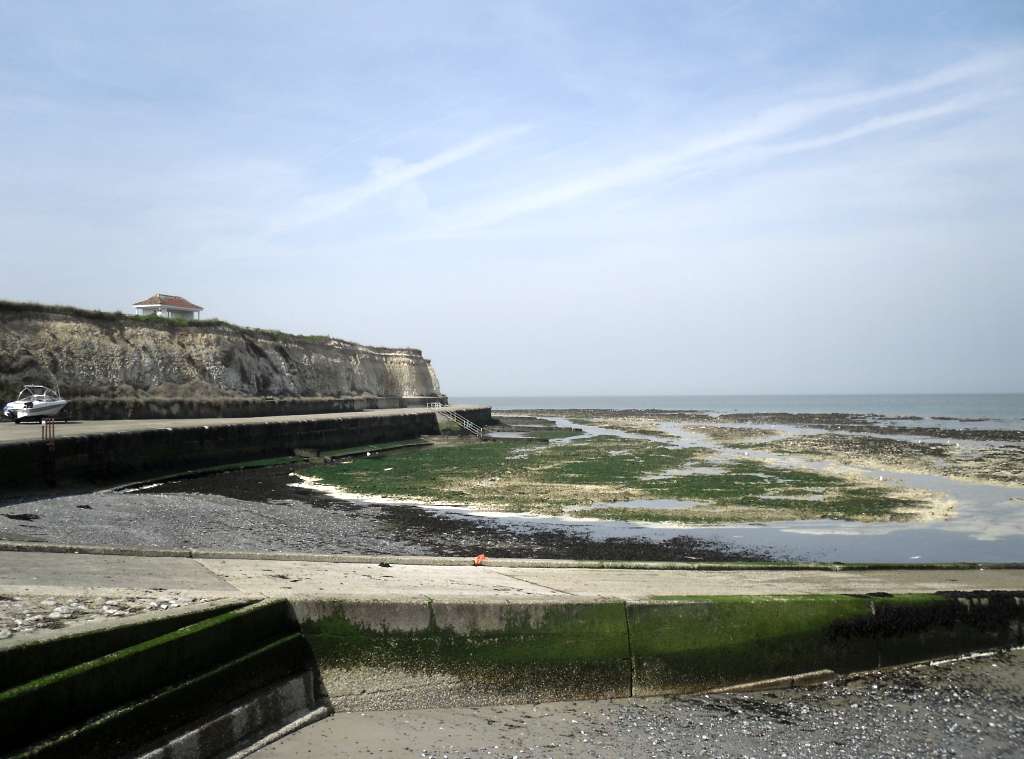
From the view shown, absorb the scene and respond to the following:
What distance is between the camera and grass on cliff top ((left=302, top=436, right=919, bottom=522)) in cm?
2012

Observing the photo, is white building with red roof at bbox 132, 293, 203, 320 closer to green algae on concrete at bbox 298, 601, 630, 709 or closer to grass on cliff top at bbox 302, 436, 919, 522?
grass on cliff top at bbox 302, 436, 919, 522

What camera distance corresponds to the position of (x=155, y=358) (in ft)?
138

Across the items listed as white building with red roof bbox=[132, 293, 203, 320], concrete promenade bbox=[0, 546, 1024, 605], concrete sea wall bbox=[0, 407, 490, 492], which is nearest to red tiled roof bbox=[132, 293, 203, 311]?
white building with red roof bbox=[132, 293, 203, 320]

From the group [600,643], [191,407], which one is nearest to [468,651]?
[600,643]

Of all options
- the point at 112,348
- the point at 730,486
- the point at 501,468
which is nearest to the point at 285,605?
the point at 730,486

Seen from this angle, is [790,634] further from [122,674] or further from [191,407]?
[191,407]

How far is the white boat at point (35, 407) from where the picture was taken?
2725 centimetres

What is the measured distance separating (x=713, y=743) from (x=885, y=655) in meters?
2.72

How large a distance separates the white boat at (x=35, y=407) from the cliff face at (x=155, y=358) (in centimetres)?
446

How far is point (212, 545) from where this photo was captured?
1329cm

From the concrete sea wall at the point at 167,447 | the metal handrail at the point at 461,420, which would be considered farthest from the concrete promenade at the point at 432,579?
the metal handrail at the point at 461,420

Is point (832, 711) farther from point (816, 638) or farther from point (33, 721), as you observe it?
point (33, 721)

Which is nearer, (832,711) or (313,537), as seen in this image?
(832,711)

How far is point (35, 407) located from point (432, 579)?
24986 mm
